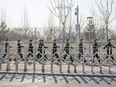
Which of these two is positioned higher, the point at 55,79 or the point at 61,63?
the point at 61,63

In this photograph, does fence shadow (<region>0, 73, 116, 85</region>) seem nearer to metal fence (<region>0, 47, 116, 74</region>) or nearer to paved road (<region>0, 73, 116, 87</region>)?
paved road (<region>0, 73, 116, 87</region>)

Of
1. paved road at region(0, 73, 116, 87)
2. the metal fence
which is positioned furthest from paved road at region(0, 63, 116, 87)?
the metal fence

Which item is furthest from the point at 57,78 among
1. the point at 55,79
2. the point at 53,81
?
the point at 53,81

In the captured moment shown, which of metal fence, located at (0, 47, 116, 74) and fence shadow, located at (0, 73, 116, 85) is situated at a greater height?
metal fence, located at (0, 47, 116, 74)

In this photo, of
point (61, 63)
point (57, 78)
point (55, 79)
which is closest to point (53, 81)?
point (55, 79)

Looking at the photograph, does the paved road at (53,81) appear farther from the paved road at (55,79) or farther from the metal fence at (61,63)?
the metal fence at (61,63)

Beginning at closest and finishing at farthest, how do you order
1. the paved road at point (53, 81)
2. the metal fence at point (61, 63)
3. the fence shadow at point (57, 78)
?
1. the paved road at point (53, 81)
2. the fence shadow at point (57, 78)
3. the metal fence at point (61, 63)

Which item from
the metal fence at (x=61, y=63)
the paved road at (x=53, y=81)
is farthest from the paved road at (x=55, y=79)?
the metal fence at (x=61, y=63)

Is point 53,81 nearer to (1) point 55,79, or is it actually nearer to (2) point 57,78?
(1) point 55,79

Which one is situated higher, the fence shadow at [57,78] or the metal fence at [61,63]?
the metal fence at [61,63]

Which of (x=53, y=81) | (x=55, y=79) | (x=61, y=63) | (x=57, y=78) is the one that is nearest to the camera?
(x=53, y=81)

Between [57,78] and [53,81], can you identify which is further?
[57,78]

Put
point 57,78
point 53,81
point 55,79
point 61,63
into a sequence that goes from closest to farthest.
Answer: point 53,81
point 55,79
point 57,78
point 61,63

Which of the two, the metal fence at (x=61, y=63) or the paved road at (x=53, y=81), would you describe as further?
the metal fence at (x=61, y=63)
